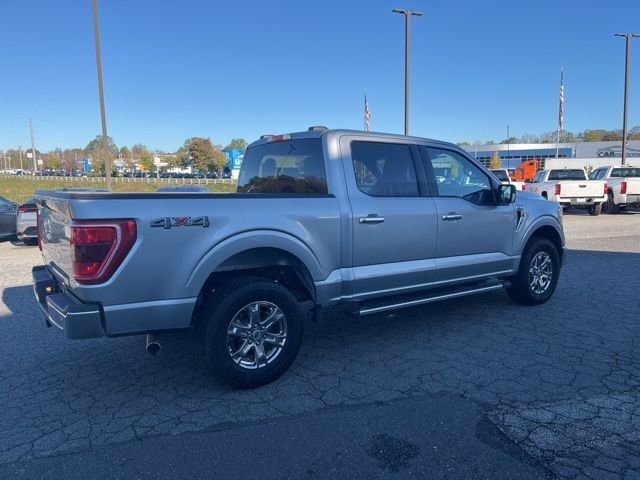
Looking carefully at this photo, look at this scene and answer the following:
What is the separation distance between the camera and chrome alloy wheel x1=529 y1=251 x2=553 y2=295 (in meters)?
5.82

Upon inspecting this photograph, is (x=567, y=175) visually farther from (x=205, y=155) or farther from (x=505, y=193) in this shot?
(x=205, y=155)

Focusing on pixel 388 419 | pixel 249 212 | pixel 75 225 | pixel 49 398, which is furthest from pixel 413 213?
pixel 49 398

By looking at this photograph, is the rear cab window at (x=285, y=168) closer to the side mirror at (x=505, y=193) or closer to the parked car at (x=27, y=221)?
the side mirror at (x=505, y=193)

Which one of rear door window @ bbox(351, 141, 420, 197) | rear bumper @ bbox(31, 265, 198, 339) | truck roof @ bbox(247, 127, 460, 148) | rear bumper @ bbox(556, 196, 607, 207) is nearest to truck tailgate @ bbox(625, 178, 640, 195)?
rear bumper @ bbox(556, 196, 607, 207)

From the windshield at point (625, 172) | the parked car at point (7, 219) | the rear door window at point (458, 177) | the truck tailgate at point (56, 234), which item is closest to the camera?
the truck tailgate at point (56, 234)

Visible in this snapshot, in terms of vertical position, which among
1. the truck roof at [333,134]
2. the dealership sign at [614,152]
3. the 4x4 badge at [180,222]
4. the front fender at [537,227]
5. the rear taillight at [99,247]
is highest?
the dealership sign at [614,152]

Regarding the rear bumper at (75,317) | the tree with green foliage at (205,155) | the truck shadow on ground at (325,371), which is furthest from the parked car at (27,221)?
the tree with green foliage at (205,155)

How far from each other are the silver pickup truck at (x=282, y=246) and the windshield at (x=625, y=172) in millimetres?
17739

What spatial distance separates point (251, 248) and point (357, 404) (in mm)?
1355

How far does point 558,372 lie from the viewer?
3938mm

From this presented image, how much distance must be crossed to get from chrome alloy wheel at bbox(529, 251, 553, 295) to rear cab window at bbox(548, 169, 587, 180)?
51.0 ft

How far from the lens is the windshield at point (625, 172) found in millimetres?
20159

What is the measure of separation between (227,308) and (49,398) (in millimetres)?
1500

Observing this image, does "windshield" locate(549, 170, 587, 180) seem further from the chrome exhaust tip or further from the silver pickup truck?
the chrome exhaust tip
